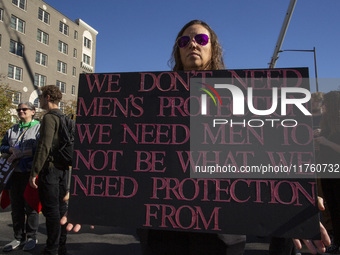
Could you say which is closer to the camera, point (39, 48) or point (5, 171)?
point (5, 171)

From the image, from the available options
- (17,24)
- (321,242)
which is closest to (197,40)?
(321,242)

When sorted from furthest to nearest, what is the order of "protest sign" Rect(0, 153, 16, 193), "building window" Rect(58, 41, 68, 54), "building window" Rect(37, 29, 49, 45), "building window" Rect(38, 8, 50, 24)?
1. "building window" Rect(58, 41, 68, 54)
2. "building window" Rect(38, 8, 50, 24)
3. "building window" Rect(37, 29, 49, 45)
4. "protest sign" Rect(0, 153, 16, 193)

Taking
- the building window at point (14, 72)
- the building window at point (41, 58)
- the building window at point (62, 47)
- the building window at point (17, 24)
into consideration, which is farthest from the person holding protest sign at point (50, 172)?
the building window at point (62, 47)

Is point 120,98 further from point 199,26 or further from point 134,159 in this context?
point 199,26

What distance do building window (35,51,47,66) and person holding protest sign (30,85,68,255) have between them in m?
33.7

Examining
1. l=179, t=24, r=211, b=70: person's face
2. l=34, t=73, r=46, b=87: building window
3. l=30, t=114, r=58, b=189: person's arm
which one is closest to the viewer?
l=179, t=24, r=211, b=70: person's face

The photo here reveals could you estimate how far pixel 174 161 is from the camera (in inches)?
55.3

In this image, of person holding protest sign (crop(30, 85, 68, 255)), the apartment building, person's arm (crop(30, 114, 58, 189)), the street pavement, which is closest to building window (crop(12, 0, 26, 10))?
the apartment building

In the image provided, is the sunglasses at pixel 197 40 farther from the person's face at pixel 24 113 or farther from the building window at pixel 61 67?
the building window at pixel 61 67

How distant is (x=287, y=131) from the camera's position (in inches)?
53.3

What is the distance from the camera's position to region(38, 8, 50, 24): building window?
3400 centimetres

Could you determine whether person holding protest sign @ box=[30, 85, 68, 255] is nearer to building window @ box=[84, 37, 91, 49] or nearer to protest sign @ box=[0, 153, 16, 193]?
protest sign @ box=[0, 153, 16, 193]

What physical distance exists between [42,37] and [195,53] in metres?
37.6

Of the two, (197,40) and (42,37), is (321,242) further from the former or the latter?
(42,37)
